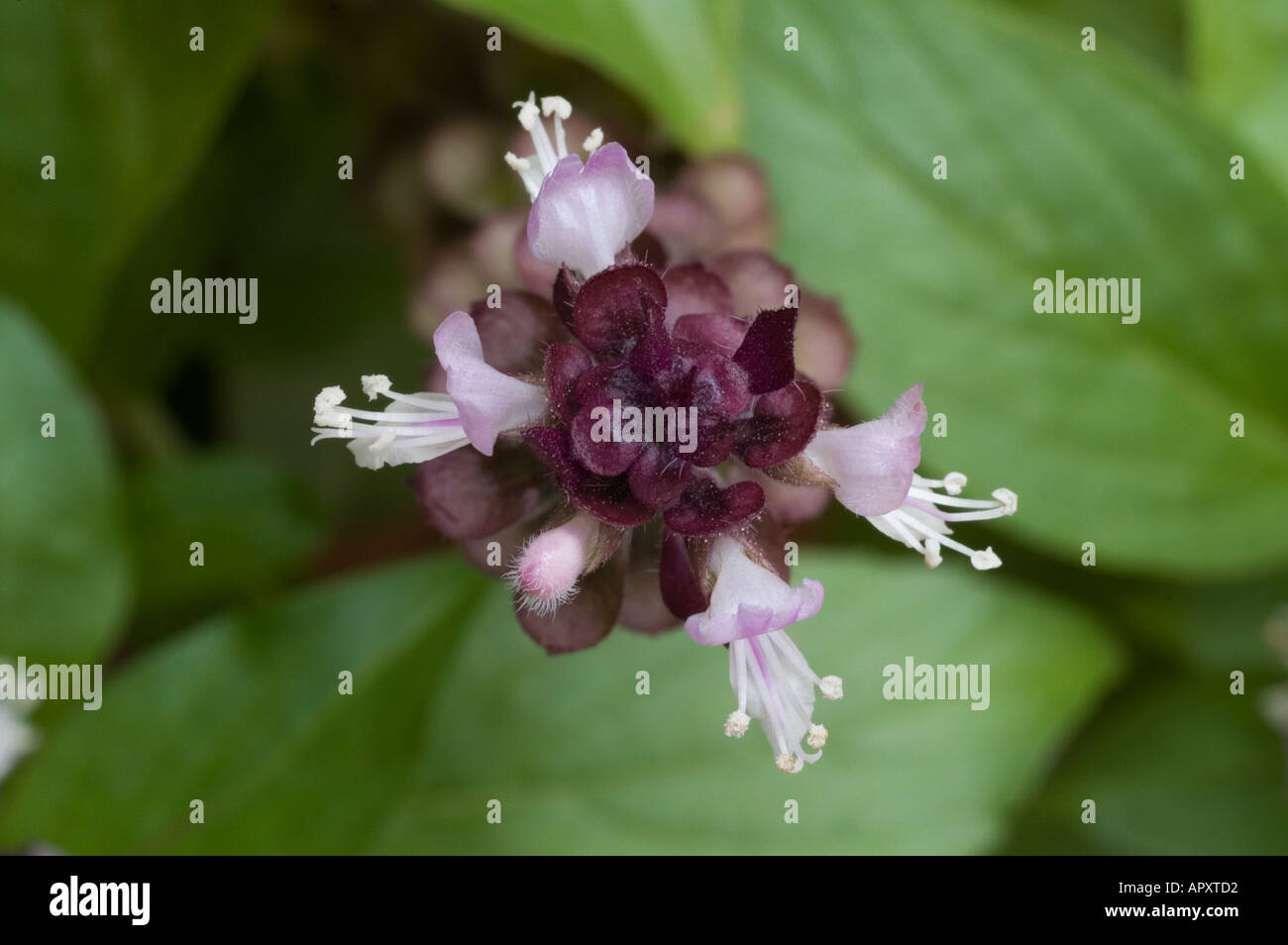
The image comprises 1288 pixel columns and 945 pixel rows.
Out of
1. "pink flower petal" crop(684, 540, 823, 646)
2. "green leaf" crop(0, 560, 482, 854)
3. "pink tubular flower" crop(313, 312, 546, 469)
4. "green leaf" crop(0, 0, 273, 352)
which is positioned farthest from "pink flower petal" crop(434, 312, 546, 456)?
"green leaf" crop(0, 0, 273, 352)

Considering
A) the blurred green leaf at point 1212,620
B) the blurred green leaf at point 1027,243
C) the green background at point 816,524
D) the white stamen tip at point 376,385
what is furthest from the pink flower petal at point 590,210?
the blurred green leaf at point 1212,620

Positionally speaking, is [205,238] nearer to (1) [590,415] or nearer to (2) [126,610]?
(2) [126,610]

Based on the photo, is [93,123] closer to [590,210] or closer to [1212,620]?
[590,210]

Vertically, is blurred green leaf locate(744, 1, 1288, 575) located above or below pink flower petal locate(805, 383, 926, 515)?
above

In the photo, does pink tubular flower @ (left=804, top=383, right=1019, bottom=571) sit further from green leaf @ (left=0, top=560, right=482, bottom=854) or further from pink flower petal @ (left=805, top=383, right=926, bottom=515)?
green leaf @ (left=0, top=560, right=482, bottom=854)

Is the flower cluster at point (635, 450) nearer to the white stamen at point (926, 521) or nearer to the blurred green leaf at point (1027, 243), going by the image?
the white stamen at point (926, 521)
